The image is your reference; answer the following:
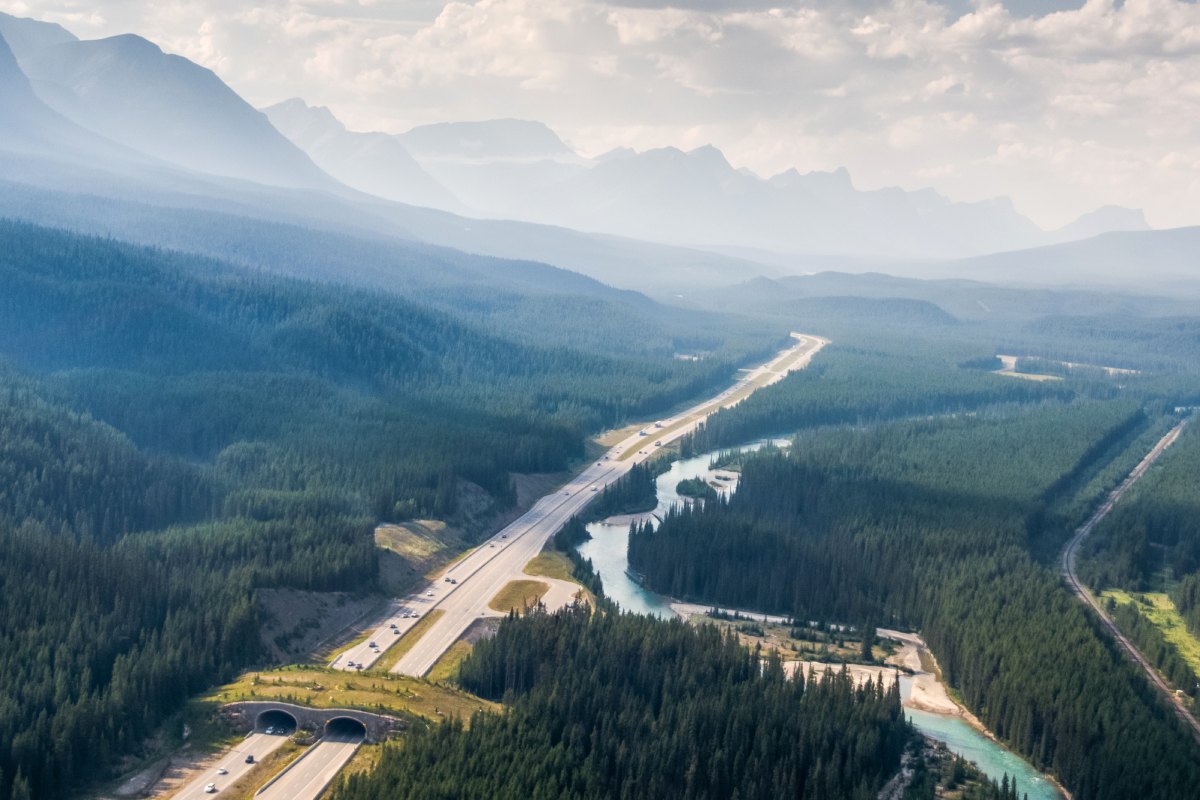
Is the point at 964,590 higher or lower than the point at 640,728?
higher

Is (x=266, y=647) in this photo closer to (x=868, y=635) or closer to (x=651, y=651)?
(x=651, y=651)

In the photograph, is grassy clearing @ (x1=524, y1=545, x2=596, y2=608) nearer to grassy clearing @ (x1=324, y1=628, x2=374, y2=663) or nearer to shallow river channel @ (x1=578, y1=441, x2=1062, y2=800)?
shallow river channel @ (x1=578, y1=441, x2=1062, y2=800)

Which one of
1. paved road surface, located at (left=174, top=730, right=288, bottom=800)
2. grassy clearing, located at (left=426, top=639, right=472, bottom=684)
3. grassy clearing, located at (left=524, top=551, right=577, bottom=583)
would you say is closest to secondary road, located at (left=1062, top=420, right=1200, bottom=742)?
grassy clearing, located at (left=524, top=551, right=577, bottom=583)

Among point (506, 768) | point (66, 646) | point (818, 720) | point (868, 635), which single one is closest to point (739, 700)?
point (818, 720)

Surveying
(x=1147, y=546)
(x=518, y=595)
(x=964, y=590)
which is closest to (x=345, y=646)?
(x=518, y=595)

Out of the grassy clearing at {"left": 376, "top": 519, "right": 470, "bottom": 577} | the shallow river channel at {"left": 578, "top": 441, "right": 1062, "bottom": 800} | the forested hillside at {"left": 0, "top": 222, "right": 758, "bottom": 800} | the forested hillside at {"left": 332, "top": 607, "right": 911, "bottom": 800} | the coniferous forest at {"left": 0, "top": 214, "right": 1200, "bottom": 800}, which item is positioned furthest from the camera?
the grassy clearing at {"left": 376, "top": 519, "right": 470, "bottom": 577}

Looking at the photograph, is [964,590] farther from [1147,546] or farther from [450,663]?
[450,663]

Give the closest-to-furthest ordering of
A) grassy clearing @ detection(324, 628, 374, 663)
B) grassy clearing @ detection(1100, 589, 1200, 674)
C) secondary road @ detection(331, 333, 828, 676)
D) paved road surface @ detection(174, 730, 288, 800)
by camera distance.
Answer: paved road surface @ detection(174, 730, 288, 800), grassy clearing @ detection(324, 628, 374, 663), secondary road @ detection(331, 333, 828, 676), grassy clearing @ detection(1100, 589, 1200, 674)
